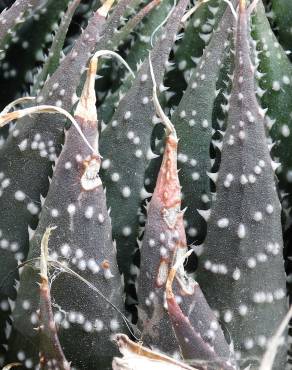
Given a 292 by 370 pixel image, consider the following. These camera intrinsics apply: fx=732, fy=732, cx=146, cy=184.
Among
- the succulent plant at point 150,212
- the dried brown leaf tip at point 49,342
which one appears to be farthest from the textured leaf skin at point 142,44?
the dried brown leaf tip at point 49,342

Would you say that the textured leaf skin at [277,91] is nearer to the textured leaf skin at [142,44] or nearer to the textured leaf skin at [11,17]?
the textured leaf skin at [142,44]

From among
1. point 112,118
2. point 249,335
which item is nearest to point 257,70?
point 112,118

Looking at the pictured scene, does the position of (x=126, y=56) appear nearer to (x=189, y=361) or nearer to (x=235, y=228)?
(x=235, y=228)

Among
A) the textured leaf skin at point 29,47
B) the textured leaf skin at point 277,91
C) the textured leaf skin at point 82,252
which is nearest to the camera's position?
the textured leaf skin at point 82,252

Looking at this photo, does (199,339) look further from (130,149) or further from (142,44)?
(142,44)

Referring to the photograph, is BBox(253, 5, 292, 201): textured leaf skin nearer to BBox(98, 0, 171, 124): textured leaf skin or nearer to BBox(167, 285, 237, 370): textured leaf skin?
BBox(98, 0, 171, 124): textured leaf skin

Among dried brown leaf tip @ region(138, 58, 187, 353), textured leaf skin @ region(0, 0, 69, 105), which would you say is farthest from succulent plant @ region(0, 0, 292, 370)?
textured leaf skin @ region(0, 0, 69, 105)
